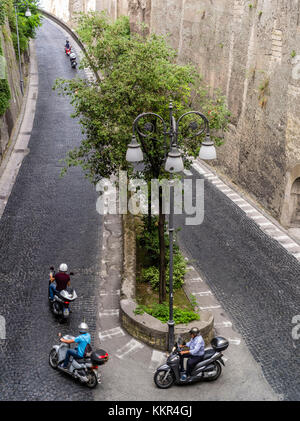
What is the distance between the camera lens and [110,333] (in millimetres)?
12430

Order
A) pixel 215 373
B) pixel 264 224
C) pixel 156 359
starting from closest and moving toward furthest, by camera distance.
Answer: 1. pixel 215 373
2. pixel 156 359
3. pixel 264 224

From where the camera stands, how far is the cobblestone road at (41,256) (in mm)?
10859

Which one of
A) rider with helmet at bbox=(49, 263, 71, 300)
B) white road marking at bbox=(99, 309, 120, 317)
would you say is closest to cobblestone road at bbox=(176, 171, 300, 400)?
white road marking at bbox=(99, 309, 120, 317)

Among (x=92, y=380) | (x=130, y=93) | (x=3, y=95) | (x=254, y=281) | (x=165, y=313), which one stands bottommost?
(x=254, y=281)

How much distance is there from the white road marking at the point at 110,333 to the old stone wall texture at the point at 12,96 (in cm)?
1318

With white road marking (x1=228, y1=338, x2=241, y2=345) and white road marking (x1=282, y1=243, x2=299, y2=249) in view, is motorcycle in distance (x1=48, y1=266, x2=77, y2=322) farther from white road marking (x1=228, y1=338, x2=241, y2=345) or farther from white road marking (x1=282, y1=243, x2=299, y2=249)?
white road marking (x1=282, y1=243, x2=299, y2=249)

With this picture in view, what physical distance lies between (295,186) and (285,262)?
3512 millimetres

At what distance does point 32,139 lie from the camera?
2634 centimetres

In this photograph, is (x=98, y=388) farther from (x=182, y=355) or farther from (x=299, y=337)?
(x=299, y=337)

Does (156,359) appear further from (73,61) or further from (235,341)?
(73,61)

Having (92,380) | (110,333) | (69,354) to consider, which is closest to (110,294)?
(110,333)

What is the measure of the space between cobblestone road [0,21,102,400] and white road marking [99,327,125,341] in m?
0.32

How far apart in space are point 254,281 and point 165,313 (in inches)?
138
